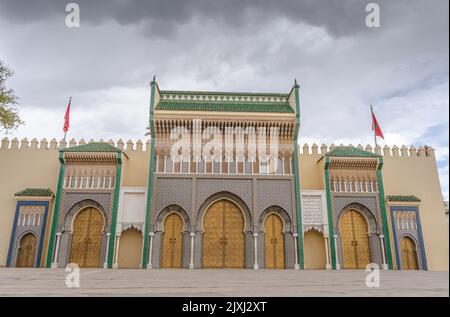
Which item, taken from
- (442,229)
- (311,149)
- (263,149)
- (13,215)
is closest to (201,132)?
(263,149)

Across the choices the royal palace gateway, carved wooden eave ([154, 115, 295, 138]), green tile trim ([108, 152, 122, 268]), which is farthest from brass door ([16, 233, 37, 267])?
carved wooden eave ([154, 115, 295, 138])

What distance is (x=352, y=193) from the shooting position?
1670 centimetres

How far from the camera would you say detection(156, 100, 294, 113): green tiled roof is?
17141mm

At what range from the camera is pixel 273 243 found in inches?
621

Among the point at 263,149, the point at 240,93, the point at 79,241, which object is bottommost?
the point at 79,241

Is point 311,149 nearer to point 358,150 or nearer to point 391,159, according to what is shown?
point 358,150

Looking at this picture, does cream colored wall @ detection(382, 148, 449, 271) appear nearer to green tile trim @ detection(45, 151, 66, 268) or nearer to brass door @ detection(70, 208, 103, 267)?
brass door @ detection(70, 208, 103, 267)

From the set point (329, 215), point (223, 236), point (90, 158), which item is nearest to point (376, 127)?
point (329, 215)

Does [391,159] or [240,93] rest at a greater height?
[240,93]

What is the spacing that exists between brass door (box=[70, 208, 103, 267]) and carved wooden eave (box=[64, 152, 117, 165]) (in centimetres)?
234
